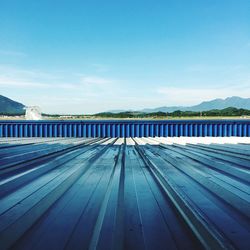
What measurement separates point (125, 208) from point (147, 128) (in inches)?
389

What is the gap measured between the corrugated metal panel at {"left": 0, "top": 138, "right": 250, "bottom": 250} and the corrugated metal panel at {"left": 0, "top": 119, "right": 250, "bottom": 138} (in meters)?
8.22

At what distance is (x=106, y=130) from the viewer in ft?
38.9

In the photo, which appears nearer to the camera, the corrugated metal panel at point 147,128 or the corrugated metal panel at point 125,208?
the corrugated metal panel at point 125,208

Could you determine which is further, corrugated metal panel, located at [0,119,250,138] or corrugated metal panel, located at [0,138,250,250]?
corrugated metal panel, located at [0,119,250,138]

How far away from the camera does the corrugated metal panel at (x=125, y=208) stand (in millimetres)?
1564

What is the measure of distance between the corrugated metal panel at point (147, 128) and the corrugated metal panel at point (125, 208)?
27.0 feet

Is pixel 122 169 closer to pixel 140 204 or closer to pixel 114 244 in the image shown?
pixel 140 204

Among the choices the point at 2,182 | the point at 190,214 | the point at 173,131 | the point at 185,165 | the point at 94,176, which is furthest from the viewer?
the point at 173,131

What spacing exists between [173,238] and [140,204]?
0.65 metres

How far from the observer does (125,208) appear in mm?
2125

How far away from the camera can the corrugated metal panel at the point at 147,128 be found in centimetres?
1182

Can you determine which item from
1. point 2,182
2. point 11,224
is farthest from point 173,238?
point 2,182

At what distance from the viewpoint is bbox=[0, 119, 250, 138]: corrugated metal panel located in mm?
11820

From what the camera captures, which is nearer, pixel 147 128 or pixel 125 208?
pixel 125 208
